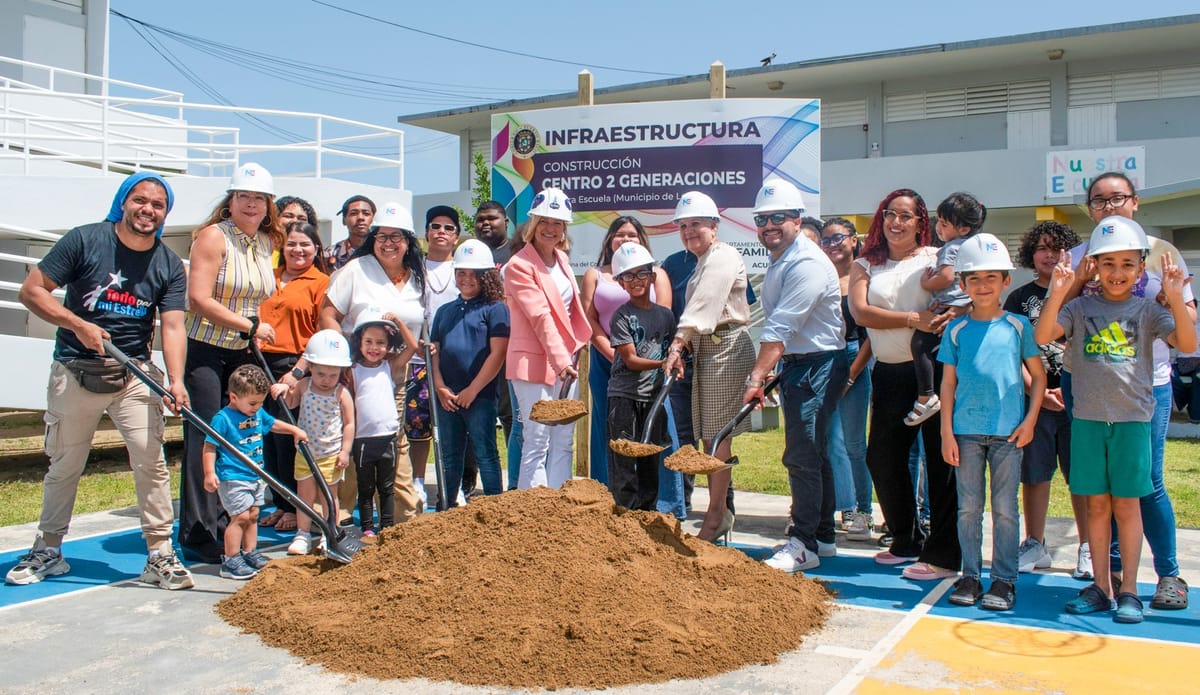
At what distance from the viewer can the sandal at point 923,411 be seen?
5.32 m

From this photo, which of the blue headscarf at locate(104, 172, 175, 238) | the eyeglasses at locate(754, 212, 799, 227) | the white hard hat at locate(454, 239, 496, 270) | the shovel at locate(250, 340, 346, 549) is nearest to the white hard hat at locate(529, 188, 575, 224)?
the white hard hat at locate(454, 239, 496, 270)

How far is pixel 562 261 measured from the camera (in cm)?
660

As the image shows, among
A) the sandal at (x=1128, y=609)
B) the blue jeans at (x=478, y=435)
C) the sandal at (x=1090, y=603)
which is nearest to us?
the sandal at (x=1128, y=609)

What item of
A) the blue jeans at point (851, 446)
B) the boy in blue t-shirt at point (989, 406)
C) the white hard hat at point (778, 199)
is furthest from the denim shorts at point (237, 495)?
the boy in blue t-shirt at point (989, 406)

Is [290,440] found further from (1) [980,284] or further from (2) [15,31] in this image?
(2) [15,31]

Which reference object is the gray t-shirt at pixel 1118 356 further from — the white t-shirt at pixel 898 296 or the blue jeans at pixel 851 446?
the blue jeans at pixel 851 446

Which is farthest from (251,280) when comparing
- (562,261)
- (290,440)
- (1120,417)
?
(1120,417)

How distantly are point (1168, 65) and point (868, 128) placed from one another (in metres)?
5.95

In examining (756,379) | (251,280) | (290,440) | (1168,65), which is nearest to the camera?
(756,379)

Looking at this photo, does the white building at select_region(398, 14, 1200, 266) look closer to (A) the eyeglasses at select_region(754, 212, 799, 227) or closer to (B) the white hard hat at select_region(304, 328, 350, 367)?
(A) the eyeglasses at select_region(754, 212, 799, 227)

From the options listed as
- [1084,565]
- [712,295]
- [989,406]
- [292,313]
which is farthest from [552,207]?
[1084,565]

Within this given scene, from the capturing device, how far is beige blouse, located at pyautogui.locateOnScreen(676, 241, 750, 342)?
573 cm

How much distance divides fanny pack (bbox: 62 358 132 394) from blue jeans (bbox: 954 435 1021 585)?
4.19 meters

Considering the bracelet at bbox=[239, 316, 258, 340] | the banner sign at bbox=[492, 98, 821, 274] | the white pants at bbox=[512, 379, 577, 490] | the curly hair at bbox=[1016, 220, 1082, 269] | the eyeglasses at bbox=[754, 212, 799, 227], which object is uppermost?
the banner sign at bbox=[492, 98, 821, 274]
